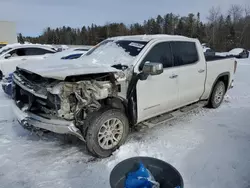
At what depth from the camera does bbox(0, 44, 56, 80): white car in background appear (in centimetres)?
931

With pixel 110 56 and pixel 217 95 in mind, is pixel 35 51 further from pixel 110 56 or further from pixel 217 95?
pixel 217 95

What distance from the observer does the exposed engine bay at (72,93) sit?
3.13m

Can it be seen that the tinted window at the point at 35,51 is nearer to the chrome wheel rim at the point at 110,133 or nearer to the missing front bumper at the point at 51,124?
the missing front bumper at the point at 51,124

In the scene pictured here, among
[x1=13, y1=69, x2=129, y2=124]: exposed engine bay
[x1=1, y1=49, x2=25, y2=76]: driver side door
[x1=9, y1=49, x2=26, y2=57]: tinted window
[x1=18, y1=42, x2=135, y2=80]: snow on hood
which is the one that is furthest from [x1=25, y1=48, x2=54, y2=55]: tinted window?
[x1=13, y1=69, x2=129, y2=124]: exposed engine bay

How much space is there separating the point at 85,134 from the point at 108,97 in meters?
0.67

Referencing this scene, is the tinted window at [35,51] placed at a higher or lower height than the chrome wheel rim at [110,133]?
higher

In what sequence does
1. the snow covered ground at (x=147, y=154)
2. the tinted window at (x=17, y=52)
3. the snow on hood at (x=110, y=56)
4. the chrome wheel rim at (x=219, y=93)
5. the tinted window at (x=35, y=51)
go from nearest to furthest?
the snow covered ground at (x=147, y=154)
the snow on hood at (x=110, y=56)
the chrome wheel rim at (x=219, y=93)
the tinted window at (x=17, y=52)
the tinted window at (x=35, y=51)

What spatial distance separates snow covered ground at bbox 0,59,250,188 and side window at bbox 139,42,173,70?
54.7 inches

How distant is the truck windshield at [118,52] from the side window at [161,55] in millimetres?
194

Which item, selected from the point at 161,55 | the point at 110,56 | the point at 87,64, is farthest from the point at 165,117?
the point at 87,64

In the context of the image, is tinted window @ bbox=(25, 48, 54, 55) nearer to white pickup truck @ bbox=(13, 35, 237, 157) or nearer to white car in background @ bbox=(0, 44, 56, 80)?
white car in background @ bbox=(0, 44, 56, 80)

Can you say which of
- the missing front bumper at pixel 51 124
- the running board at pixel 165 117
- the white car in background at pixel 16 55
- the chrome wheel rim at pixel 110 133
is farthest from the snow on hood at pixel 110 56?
the white car in background at pixel 16 55

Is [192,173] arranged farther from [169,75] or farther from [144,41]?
[144,41]

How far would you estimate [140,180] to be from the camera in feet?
6.38
